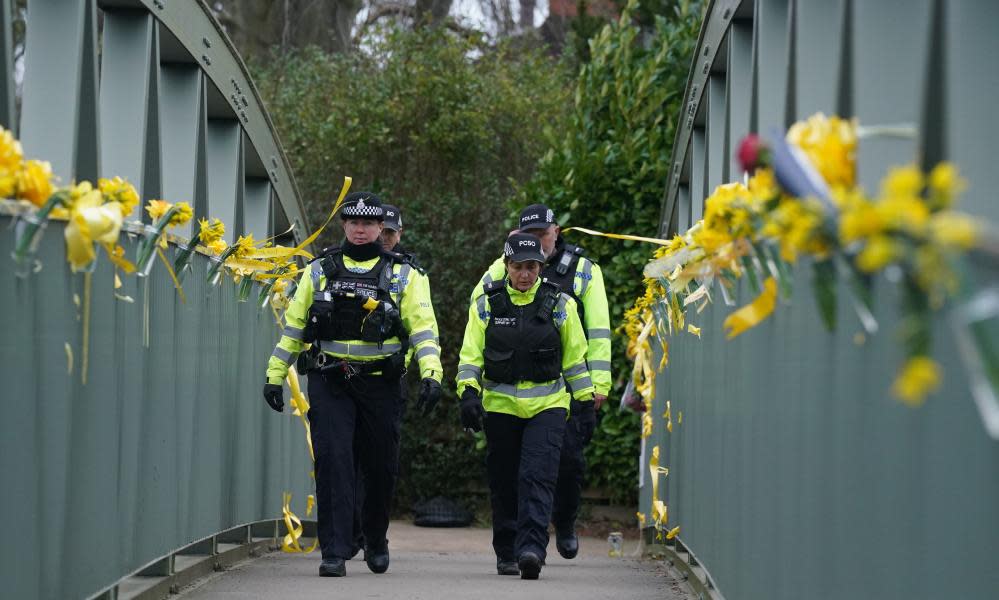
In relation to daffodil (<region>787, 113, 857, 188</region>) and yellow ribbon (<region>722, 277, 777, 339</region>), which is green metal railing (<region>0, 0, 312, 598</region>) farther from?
daffodil (<region>787, 113, 857, 188</region>)

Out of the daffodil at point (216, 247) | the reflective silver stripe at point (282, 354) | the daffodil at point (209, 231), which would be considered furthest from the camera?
the reflective silver stripe at point (282, 354)

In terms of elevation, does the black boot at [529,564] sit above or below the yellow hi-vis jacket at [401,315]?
below

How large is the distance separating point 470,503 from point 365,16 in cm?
913

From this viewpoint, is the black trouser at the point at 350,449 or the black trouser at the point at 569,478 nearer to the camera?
the black trouser at the point at 350,449

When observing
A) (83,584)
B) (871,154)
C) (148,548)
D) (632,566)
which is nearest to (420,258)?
(632,566)

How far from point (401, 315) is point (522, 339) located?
68 centimetres

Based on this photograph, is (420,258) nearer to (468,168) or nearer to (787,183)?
(468,168)

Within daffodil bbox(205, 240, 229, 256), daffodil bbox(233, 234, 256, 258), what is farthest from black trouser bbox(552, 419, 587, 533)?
daffodil bbox(205, 240, 229, 256)

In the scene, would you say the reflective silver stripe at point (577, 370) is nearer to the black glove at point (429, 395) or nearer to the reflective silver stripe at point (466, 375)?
the reflective silver stripe at point (466, 375)

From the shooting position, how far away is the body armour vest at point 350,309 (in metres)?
8.59

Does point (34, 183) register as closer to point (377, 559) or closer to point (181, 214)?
point (181, 214)

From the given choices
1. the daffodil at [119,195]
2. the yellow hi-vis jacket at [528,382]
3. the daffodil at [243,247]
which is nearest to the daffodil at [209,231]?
the daffodil at [243,247]

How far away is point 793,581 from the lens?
4.64m

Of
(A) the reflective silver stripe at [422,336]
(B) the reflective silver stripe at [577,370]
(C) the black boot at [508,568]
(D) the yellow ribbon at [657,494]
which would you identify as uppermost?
(A) the reflective silver stripe at [422,336]
